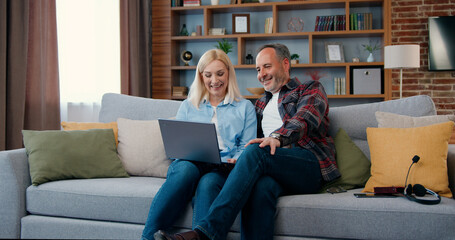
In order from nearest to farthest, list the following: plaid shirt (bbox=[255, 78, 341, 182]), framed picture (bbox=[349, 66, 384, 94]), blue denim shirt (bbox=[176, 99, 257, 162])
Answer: plaid shirt (bbox=[255, 78, 341, 182]), blue denim shirt (bbox=[176, 99, 257, 162]), framed picture (bbox=[349, 66, 384, 94])

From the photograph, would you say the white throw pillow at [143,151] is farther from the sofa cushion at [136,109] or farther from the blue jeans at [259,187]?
the blue jeans at [259,187]

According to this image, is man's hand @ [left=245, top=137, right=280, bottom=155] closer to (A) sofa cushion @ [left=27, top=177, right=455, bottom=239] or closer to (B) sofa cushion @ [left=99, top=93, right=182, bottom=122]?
(A) sofa cushion @ [left=27, top=177, right=455, bottom=239]

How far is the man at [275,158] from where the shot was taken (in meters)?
1.63

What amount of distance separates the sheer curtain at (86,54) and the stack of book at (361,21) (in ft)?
8.17

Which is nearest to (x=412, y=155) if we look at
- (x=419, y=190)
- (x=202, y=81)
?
(x=419, y=190)

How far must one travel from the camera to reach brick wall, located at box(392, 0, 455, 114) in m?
4.73

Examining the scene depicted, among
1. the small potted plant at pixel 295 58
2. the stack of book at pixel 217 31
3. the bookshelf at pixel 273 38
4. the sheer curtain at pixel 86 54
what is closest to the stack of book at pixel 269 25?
the bookshelf at pixel 273 38

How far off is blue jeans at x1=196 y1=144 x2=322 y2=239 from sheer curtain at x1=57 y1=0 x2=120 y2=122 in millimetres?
2363

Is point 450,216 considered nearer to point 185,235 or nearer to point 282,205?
point 282,205

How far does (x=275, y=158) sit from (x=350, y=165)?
49cm

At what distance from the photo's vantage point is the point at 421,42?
4.79 meters

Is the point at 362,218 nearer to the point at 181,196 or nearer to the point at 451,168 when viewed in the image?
the point at 451,168

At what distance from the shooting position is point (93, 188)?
205 centimetres

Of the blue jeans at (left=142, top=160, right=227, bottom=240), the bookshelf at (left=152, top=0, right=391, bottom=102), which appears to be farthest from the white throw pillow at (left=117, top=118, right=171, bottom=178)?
the bookshelf at (left=152, top=0, right=391, bottom=102)
